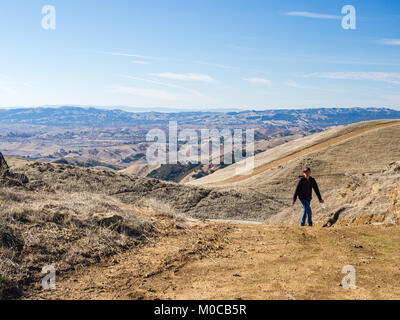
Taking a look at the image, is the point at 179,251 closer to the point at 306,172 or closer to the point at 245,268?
the point at 245,268

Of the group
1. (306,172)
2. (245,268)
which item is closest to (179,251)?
A: (245,268)

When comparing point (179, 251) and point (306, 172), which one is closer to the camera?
point (179, 251)

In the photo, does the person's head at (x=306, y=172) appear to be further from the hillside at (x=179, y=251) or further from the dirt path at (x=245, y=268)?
the dirt path at (x=245, y=268)

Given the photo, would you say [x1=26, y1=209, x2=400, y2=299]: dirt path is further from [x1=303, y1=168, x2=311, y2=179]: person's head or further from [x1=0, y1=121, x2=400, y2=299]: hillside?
[x1=303, y1=168, x2=311, y2=179]: person's head

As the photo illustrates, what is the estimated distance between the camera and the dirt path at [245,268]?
5230 millimetres

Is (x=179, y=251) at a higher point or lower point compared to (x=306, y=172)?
lower

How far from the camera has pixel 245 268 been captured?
635cm

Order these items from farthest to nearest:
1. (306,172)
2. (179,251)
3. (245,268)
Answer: (306,172), (179,251), (245,268)

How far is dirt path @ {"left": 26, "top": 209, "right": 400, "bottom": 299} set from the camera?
5230mm

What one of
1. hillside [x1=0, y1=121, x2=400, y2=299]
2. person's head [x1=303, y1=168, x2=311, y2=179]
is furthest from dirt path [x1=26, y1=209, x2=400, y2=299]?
person's head [x1=303, y1=168, x2=311, y2=179]

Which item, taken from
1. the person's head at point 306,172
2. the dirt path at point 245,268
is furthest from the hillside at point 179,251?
the person's head at point 306,172

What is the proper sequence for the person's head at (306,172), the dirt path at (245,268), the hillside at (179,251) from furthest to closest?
the person's head at (306,172) < the hillside at (179,251) < the dirt path at (245,268)
